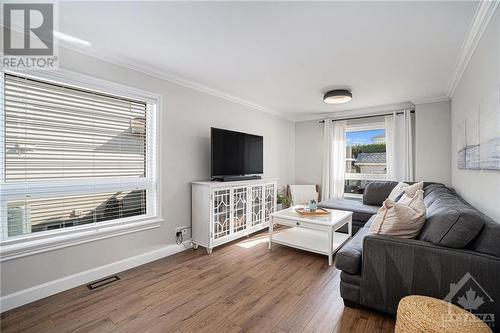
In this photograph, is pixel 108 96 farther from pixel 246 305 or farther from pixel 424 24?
pixel 424 24

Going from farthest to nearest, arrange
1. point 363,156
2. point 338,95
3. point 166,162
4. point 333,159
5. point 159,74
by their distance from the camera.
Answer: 1. point 333,159
2. point 363,156
3. point 338,95
4. point 166,162
5. point 159,74

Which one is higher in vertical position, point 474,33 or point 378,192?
point 474,33

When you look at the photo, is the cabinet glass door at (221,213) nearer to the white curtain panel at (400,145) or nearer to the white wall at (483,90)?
the white wall at (483,90)

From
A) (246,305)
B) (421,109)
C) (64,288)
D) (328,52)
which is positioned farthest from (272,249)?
(421,109)

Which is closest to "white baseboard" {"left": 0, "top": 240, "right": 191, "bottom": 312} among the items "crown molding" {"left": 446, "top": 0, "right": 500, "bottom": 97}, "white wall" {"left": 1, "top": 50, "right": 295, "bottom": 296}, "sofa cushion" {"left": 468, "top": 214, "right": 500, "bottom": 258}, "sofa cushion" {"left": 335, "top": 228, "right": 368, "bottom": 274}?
"white wall" {"left": 1, "top": 50, "right": 295, "bottom": 296}

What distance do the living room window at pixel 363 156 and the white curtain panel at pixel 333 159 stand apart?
0.59 feet

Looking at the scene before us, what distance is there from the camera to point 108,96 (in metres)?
2.52

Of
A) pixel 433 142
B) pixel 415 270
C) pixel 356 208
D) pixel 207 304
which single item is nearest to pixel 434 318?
pixel 415 270

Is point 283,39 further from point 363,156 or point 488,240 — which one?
point 363,156

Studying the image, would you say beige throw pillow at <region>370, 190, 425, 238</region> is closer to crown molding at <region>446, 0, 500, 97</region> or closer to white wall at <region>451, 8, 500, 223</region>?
white wall at <region>451, 8, 500, 223</region>

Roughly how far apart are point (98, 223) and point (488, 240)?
10.8ft

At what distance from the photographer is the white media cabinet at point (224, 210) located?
3.02 m

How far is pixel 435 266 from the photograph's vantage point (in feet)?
5.10

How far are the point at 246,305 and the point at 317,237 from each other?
1.69 metres
